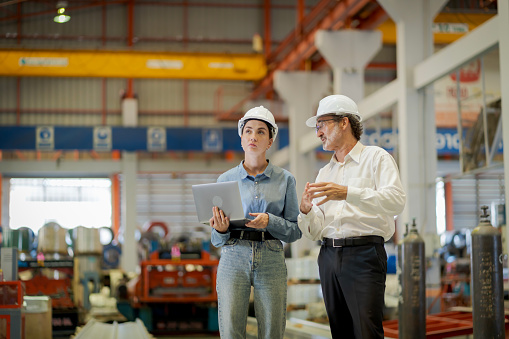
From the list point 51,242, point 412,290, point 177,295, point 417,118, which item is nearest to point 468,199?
point 417,118

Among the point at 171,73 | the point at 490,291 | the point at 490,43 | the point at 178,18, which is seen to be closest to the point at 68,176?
the point at 178,18

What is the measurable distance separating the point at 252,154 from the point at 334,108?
0.52 meters

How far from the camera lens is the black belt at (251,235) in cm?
346

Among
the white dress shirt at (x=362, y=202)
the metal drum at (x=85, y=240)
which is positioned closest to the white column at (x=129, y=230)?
the metal drum at (x=85, y=240)

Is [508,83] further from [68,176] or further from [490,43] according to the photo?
[68,176]

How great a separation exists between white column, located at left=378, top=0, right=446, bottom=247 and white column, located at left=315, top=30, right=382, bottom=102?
2.45 metres

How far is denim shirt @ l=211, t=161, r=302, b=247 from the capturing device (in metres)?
3.50

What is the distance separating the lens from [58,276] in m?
9.25

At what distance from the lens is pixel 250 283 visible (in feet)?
11.5

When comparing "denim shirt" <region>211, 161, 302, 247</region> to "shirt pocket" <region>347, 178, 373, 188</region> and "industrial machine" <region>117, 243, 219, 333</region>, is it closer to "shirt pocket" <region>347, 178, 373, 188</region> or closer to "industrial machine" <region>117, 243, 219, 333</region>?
"shirt pocket" <region>347, 178, 373, 188</region>

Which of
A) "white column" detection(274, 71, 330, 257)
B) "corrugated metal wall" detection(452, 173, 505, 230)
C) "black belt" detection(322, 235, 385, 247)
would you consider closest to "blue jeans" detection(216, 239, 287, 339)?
"black belt" detection(322, 235, 385, 247)

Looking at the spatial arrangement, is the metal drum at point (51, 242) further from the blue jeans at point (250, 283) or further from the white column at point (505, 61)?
the blue jeans at point (250, 283)

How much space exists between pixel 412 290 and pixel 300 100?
9.36 metres

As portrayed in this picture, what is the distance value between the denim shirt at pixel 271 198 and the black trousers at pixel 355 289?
0.95 feet
